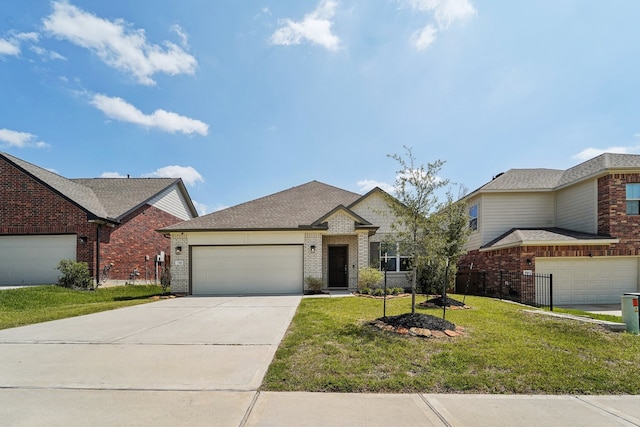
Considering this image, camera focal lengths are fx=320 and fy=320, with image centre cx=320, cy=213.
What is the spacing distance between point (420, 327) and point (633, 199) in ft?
41.4

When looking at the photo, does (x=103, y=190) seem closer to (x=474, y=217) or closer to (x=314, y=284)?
(x=314, y=284)

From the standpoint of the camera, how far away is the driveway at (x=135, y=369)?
3379mm

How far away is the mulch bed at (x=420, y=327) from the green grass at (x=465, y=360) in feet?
0.80

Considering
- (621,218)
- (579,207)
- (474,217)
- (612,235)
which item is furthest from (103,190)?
(621,218)

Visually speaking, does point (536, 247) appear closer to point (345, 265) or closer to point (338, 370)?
point (345, 265)

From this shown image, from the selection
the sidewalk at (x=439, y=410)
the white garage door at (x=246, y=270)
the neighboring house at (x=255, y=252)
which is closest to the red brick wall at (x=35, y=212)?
the neighboring house at (x=255, y=252)

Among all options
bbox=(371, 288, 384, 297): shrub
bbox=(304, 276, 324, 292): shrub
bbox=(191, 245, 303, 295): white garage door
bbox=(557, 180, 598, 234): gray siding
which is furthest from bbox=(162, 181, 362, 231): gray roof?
bbox=(557, 180, 598, 234): gray siding

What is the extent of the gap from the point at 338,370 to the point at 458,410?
5.10 ft

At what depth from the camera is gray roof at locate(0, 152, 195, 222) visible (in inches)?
599

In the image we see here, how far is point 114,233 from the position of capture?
53.5 feet

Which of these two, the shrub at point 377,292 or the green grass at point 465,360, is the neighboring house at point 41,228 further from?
the green grass at point 465,360

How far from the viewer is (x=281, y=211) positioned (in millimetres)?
16016

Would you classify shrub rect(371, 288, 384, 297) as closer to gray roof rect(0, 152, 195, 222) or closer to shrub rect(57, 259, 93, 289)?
shrub rect(57, 259, 93, 289)

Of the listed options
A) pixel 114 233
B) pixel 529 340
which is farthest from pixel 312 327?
pixel 114 233
